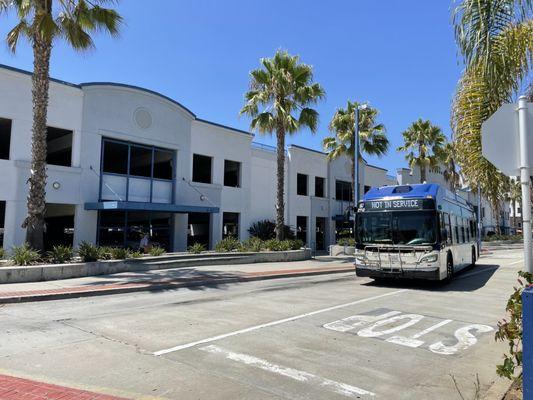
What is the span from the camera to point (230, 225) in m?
27.6

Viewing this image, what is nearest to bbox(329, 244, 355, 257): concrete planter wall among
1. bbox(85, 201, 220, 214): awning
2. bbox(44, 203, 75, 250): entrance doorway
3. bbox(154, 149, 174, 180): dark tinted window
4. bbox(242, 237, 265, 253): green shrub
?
bbox(242, 237, 265, 253): green shrub

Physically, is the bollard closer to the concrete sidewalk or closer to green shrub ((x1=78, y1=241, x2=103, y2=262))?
the concrete sidewalk

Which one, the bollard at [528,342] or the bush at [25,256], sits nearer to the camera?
the bollard at [528,342]

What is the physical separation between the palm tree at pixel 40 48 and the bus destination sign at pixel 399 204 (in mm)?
10835

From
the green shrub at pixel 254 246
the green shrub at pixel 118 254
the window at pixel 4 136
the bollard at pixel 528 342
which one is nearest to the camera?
the bollard at pixel 528 342

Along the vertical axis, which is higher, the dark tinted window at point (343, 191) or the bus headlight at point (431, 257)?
the dark tinted window at point (343, 191)

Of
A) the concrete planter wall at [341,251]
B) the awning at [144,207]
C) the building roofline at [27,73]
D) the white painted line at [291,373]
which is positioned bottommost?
the white painted line at [291,373]

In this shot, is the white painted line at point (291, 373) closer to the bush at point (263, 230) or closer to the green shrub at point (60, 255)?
the green shrub at point (60, 255)

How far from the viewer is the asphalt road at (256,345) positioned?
17.2 ft

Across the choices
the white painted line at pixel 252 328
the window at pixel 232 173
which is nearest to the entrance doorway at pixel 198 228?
the window at pixel 232 173

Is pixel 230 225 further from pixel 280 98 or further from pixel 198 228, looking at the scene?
pixel 280 98

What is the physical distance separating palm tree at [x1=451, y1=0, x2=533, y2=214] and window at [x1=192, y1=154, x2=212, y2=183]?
19919 millimetres

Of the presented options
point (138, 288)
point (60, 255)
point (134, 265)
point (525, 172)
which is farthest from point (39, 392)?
point (134, 265)

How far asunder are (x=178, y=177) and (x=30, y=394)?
2021cm
